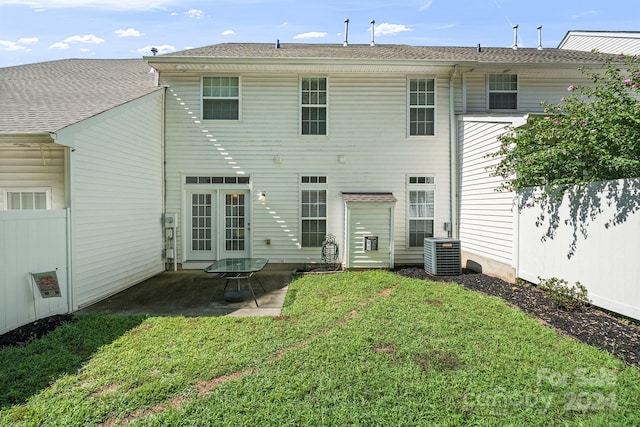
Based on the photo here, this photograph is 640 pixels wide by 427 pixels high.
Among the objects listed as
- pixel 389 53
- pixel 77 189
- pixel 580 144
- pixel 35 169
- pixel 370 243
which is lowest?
pixel 370 243

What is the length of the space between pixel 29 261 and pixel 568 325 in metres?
7.50

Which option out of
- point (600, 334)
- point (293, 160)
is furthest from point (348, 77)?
point (600, 334)

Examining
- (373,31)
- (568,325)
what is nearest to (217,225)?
(568,325)

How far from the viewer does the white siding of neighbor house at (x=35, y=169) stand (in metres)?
5.34

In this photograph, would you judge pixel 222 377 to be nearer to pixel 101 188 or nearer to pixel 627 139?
pixel 101 188

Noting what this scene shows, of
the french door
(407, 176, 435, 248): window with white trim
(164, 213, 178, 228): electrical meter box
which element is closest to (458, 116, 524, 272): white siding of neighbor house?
(407, 176, 435, 248): window with white trim

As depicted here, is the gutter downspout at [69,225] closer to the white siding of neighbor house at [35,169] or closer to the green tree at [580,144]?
the white siding of neighbor house at [35,169]

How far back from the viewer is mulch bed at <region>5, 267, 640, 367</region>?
3.57m

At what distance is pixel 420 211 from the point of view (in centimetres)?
831

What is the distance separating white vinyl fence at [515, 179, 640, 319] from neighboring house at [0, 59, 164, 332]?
809 cm

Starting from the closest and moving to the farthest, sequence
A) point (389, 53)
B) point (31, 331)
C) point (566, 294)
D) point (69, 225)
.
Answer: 1. point (31, 331)
2. point (566, 294)
3. point (69, 225)
4. point (389, 53)

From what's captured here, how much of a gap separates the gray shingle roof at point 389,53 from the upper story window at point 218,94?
681 millimetres

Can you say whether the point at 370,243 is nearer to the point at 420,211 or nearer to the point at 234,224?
the point at 420,211

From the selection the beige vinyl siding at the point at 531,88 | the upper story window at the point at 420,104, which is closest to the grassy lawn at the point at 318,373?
the upper story window at the point at 420,104
